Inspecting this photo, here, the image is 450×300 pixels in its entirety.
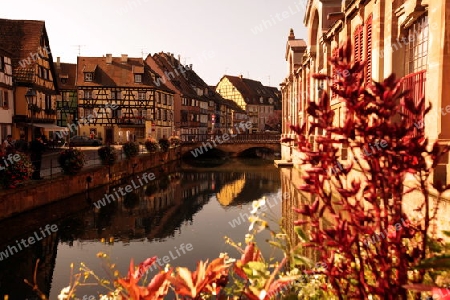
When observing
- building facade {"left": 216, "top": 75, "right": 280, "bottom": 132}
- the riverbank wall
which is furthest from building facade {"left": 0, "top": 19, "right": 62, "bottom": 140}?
building facade {"left": 216, "top": 75, "right": 280, "bottom": 132}

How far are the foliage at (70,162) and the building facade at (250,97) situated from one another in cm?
6451

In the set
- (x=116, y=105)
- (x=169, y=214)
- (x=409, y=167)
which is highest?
(x=116, y=105)

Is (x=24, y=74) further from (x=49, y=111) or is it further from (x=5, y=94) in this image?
(x=49, y=111)

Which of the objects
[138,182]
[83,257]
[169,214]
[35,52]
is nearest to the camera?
[83,257]

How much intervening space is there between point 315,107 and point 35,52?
32.2m

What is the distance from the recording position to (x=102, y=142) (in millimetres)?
46000

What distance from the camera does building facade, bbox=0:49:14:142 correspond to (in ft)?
82.8

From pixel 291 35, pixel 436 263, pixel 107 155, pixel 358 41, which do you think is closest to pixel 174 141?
pixel 291 35

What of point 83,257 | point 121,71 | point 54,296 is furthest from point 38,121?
point 54,296

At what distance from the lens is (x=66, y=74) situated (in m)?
52.3

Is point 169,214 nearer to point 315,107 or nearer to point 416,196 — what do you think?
point 416,196

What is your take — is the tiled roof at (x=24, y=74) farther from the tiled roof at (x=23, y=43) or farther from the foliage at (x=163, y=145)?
the foliage at (x=163, y=145)

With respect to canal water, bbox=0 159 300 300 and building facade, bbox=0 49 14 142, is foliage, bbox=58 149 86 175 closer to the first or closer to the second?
canal water, bbox=0 159 300 300

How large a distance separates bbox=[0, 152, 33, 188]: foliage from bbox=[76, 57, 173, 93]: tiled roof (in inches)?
1335
